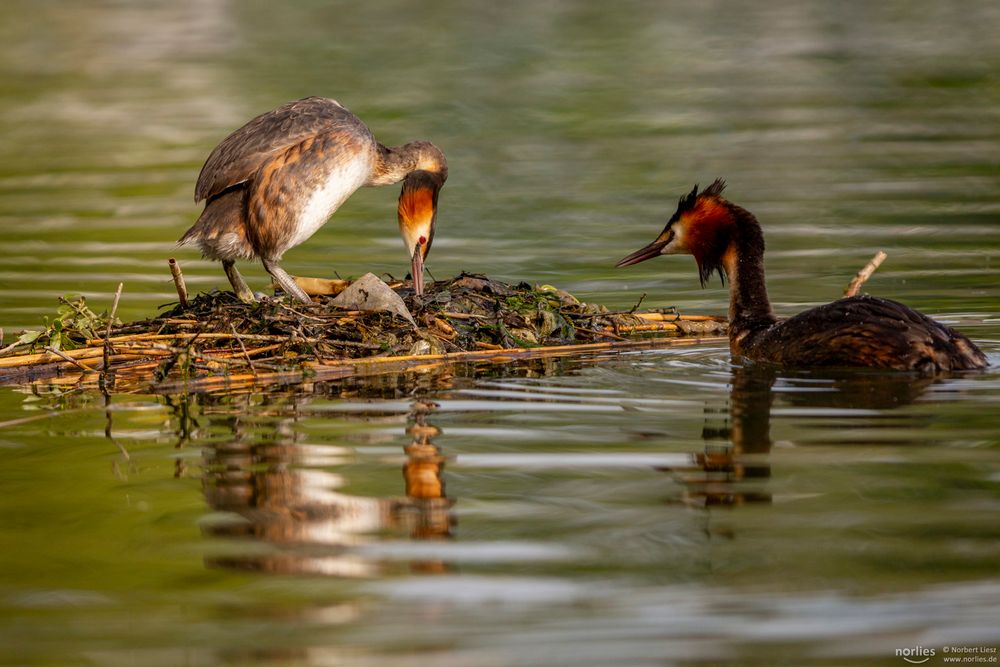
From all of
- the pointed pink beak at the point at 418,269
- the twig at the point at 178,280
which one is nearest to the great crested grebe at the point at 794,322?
the pointed pink beak at the point at 418,269

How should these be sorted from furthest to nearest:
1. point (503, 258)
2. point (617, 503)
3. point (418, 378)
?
point (503, 258), point (418, 378), point (617, 503)

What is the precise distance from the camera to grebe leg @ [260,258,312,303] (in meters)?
8.59

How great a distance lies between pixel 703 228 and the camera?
833cm

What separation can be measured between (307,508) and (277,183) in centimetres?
371

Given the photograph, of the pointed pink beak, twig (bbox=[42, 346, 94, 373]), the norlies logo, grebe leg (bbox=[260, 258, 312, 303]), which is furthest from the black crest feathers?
the norlies logo

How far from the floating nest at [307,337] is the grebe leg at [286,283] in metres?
0.12

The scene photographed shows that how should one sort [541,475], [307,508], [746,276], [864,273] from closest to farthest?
1. [307,508]
2. [541,475]
3. [746,276]
4. [864,273]

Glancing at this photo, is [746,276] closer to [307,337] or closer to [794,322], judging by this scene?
[794,322]

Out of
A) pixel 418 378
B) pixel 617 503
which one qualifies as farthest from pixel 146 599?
pixel 418 378

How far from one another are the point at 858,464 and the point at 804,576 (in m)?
1.25

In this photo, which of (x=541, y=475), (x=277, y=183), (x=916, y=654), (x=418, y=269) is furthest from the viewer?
(x=418, y=269)

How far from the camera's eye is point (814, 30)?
28859 mm

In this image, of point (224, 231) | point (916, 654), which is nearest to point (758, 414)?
point (916, 654)

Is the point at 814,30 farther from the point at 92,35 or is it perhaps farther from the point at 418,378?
the point at 418,378
